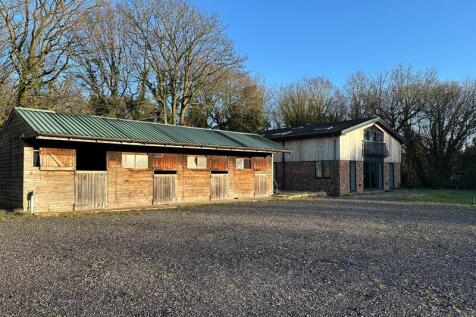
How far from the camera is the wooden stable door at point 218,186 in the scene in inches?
746

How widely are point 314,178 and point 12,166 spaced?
703 inches

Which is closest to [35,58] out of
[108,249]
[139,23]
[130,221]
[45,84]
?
[45,84]

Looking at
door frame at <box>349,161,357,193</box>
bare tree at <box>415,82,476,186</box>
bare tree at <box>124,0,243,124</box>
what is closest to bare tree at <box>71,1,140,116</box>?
bare tree at <box>124,0,243,124</box>

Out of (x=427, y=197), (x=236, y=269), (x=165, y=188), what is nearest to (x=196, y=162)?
(x=165, y=188)

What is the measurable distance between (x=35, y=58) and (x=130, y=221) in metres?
15.5

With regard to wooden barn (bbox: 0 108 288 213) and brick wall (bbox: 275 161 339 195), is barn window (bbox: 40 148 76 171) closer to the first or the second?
wooden barn (bbox: 0 108 288 213)

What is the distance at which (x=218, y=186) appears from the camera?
63.1 ft

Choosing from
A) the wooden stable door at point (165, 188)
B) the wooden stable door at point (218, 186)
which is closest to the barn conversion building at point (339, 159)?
the wooden stable door at point (218, 186)

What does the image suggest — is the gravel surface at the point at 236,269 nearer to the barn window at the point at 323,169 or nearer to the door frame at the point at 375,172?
the barn window at the point at 323,169

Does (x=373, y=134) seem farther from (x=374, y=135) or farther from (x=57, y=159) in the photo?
(x=57, y=159)

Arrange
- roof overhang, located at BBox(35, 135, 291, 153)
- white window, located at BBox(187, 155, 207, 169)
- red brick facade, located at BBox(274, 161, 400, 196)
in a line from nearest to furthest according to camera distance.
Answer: roof overhang, located at BBox(35, 135, 291, 153) < white window, located at BBox(187, 155, 207, 169) < red brick facade, located at BBox(274, 161, 400, 196)

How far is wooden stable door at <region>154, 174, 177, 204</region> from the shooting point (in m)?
16.7

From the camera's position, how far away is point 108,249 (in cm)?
726

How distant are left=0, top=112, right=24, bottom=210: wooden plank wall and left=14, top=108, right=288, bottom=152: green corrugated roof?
0.87m
